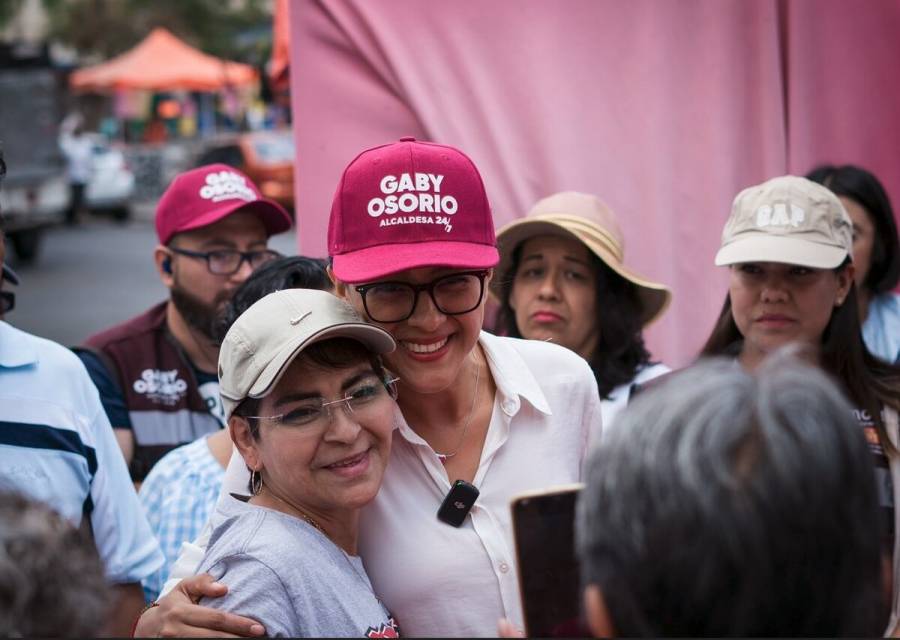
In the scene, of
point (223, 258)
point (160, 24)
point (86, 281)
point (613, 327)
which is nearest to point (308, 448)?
point (613, 327)

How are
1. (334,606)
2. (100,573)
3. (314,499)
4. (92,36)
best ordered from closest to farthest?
(100,573), (334,606), (314,499), (92,36)

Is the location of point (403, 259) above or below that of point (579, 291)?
above

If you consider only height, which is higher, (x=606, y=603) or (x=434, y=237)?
(x=434, y=237)

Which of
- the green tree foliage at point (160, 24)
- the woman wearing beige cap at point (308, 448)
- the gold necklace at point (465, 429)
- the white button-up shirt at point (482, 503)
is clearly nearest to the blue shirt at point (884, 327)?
the white button-up shirt at point (482, 503)

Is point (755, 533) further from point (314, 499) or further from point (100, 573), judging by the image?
point (314, 499)

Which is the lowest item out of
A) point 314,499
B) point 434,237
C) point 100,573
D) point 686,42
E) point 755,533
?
point 314,499

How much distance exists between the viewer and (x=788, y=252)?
3.03 m

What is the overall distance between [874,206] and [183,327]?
243 centimetres

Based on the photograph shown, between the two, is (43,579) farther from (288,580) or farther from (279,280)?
(279,280)

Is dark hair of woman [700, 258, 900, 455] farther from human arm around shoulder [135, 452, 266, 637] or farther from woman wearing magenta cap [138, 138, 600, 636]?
human arm around shoulder [135, 452, 266, 637]

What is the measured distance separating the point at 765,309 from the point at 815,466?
1998 mm

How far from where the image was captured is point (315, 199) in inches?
175

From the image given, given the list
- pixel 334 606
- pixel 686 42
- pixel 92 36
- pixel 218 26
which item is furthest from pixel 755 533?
pixel 218 26

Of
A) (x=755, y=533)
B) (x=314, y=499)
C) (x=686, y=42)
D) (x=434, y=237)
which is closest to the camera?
(x=755, y=533)
